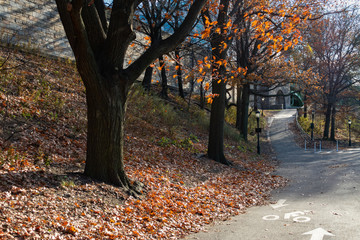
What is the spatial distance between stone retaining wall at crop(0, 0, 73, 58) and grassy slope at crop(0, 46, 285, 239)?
1.09m

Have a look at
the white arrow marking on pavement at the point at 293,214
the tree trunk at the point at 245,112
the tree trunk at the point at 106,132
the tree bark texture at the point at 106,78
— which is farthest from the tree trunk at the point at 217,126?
the tree trunk at the point at 245,112

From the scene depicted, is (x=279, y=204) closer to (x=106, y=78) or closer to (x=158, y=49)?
→ (x=158, y=49)

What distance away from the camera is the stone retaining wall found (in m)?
14.1

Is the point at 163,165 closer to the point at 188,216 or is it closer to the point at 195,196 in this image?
the point at 195,196

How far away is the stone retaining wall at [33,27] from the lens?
14117mm

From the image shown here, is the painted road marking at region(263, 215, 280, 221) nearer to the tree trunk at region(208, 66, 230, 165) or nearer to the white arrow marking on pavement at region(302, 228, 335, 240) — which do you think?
the white arrow marking on pavement at region(302, 228, 335, 240)

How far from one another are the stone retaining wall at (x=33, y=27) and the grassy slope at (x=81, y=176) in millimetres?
1085

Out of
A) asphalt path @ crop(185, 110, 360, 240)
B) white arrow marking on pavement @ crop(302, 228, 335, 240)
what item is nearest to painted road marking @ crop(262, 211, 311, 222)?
asphalt path @ crop(185, 110, 360, 240)

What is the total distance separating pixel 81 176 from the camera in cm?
718

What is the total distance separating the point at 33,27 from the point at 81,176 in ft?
36.2

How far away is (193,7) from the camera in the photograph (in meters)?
7.76

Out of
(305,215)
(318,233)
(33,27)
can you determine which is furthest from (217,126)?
(33,27)

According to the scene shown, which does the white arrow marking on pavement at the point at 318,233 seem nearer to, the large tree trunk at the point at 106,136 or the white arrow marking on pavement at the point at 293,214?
the white arrow marking on pavement at the point at 293,214

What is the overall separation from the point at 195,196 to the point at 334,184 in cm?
553
